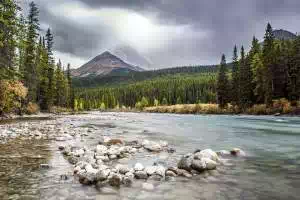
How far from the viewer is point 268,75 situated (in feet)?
159

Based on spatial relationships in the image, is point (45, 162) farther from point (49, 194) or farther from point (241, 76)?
point (241, 76)

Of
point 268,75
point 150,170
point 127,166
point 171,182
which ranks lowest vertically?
point 171,182

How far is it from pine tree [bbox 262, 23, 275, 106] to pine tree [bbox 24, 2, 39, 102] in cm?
3832

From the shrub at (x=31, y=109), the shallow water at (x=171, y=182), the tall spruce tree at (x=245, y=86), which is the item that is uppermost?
the tall spruce tree at (x=245, y=86)

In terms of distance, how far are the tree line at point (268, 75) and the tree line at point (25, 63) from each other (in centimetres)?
3623

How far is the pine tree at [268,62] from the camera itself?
46.7m

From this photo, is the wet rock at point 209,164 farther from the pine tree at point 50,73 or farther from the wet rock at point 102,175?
the pine tree at point 50,73

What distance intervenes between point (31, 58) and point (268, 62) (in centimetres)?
4052

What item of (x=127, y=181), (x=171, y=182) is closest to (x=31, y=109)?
(x=127, y=181)

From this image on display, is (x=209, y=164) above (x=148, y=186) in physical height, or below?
above

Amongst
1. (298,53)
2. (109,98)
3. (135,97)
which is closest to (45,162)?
(298,53)

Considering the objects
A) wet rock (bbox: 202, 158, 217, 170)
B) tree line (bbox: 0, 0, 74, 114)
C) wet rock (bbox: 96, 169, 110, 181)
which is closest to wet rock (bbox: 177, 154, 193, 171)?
wet rock (bbox: 202, 158, 217, 170)

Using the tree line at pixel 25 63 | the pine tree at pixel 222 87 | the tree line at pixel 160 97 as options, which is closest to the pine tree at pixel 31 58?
the tree line at pixel 25 63

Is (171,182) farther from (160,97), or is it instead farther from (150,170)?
(160,97)
